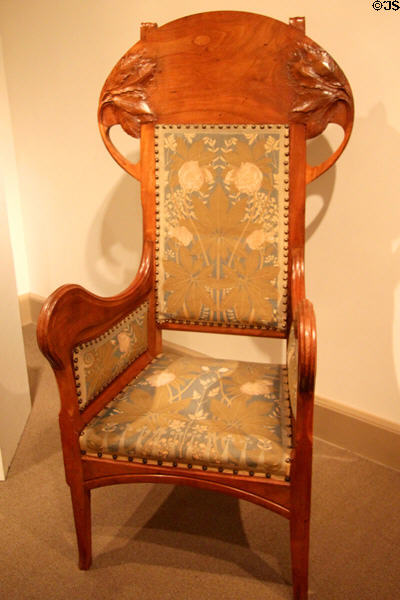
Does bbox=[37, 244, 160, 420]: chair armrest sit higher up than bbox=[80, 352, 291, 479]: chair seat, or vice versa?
bbox=[37, 244, 160, 420]: chair armrest

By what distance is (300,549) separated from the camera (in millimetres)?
1109

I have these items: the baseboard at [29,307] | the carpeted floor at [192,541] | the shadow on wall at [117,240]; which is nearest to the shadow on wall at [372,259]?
the carpeted floor at [192,541]

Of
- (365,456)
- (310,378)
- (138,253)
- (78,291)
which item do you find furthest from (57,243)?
(310,378)

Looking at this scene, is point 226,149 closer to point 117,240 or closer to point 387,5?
point 387,5

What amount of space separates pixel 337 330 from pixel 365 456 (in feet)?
1.45

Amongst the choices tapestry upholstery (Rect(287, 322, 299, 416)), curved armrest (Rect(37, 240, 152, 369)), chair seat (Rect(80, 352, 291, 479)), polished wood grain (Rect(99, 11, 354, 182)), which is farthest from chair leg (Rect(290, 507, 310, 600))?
polished wood grain (Rect(99, 11, 354, 182))

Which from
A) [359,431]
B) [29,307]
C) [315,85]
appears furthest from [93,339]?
[29,307]

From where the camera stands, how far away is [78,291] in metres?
1.12

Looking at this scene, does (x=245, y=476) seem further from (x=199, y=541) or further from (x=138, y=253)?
(x=138, y=253)

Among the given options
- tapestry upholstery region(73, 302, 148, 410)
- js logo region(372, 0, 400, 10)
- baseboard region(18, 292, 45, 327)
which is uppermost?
js logo region(372, 0, 400, 10)

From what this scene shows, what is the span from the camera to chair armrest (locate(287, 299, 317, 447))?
3.08 ft

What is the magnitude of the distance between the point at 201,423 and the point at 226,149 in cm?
71

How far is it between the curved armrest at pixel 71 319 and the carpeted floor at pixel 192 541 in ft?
2.00

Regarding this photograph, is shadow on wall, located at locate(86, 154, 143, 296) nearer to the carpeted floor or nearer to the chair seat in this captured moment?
the carpeted floor
